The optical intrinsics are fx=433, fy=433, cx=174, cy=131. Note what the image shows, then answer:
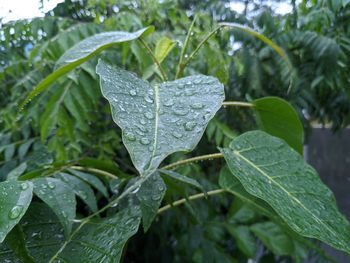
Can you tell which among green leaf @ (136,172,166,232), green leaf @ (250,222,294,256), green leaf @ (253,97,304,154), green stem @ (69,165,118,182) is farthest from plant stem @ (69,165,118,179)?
green leaf @ (250,222,294,256)

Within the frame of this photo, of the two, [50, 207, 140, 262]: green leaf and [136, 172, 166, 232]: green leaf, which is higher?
[50, 207, 140, 262]: green leaf

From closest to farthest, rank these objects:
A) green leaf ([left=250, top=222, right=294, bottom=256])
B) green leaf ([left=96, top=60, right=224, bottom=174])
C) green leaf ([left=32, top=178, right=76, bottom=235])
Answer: green leaf ([left=96, top=60, right=224, bottom=174]) → green leaf ([left=32, top=178, right=76, bottom=235]) → green leaf ([left=250, top=222, right=294, bottom=256])

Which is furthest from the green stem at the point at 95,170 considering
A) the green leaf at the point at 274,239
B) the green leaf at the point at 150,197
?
the green leaf at the point at 274,239

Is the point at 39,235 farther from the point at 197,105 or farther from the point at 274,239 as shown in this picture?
the point at 274,239

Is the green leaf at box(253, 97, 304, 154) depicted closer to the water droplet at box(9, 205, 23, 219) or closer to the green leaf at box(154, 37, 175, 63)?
the green leaf at box(154, 37, 175, 63)

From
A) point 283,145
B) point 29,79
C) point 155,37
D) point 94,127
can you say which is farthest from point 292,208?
point 94,127

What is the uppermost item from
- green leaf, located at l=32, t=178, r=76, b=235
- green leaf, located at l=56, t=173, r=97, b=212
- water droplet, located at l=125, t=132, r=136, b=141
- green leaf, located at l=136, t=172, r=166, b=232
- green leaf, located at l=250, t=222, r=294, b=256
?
water droplet, located at l=125, t=132, r=136, b=141

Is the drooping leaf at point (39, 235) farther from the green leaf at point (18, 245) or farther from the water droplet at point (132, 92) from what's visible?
the water droplet at point (132, 92)

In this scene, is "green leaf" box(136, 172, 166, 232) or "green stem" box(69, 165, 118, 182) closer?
"green leaf" box(136, 172, 166, 232)
